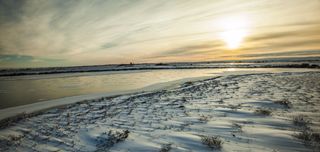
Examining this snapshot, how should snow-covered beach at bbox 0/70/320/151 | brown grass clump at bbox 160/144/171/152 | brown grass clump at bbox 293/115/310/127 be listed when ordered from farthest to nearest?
brown grass clump at bbox 293/115/310/127, snow-covered beach at bbox 0/70/320/151, brown grass clump at bbox 160/144/171/152

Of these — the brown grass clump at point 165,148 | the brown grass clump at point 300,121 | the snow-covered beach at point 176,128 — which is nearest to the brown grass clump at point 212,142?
the snow-covered beach at point 176,128

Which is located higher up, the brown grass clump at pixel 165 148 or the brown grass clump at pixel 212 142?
the brown grass clump at pixel 212 142

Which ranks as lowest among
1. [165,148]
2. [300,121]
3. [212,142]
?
[165,148]

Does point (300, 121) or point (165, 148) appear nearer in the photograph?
point (165, 148)

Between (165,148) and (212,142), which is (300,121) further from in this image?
(165,148)

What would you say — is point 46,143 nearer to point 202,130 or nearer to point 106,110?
point 106,110

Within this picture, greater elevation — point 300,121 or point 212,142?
point 300,121

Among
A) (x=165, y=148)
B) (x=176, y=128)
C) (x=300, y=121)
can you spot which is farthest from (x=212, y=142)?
(x=300, y=121)

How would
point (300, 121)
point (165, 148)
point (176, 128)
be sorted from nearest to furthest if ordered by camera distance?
point (165, 148) < point (300, 121) < point (176, 128)

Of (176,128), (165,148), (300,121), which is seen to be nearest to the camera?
(165,148)

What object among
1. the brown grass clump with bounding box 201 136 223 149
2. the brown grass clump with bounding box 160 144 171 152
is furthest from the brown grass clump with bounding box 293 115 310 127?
the brown grass clump with bounding box 160 144 171 152

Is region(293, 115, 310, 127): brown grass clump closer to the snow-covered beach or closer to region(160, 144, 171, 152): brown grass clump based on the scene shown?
the snow-covered beach

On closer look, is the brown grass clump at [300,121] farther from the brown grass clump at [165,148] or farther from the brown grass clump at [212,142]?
the brown grass clump at [165,148]

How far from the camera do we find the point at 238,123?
6559mm
